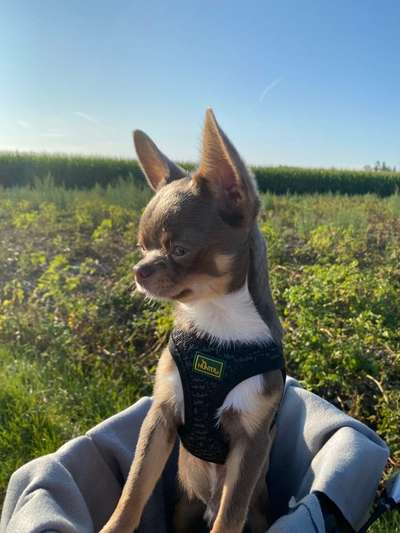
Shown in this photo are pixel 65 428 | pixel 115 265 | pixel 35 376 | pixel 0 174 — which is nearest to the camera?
pixel 65 428

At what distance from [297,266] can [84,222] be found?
3.28m

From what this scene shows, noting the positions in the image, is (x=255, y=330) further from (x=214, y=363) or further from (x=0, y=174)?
(x=0, y=174)

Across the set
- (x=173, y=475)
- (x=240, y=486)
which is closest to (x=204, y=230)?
(x=240, y=486)

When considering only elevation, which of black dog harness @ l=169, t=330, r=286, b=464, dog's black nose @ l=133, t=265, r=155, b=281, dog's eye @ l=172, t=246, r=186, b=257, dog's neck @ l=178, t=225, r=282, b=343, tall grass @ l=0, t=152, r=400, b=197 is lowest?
tall grass @ l=0, t=152, r=400, b=197

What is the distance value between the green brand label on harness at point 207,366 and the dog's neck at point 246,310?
0.09 metres

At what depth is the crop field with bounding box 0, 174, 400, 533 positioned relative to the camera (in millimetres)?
3381

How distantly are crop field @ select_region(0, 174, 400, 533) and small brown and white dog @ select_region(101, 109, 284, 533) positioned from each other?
2.95 feet

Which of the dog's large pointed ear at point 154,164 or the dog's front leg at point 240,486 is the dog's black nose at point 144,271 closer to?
the dog's large pointed ear at point 154,164

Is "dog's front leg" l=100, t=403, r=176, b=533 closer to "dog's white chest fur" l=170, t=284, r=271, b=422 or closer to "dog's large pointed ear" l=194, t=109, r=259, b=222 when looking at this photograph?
"dog's white chest fur" l=170, t=284, r=271, b=422

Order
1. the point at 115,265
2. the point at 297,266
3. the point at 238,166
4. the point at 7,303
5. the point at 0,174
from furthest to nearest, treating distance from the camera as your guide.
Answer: the point at 0,174
the point at 115,265
the point at 297,266
the point at 7,303
the point at 238,166

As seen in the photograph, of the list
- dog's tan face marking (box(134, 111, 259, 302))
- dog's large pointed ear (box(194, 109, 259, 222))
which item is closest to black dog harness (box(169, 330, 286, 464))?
dog's tan face marking (box(134, 111, 259, 302))

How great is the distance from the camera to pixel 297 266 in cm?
539

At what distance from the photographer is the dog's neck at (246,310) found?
2150mm

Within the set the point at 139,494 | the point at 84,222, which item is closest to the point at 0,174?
the point at 84,222
